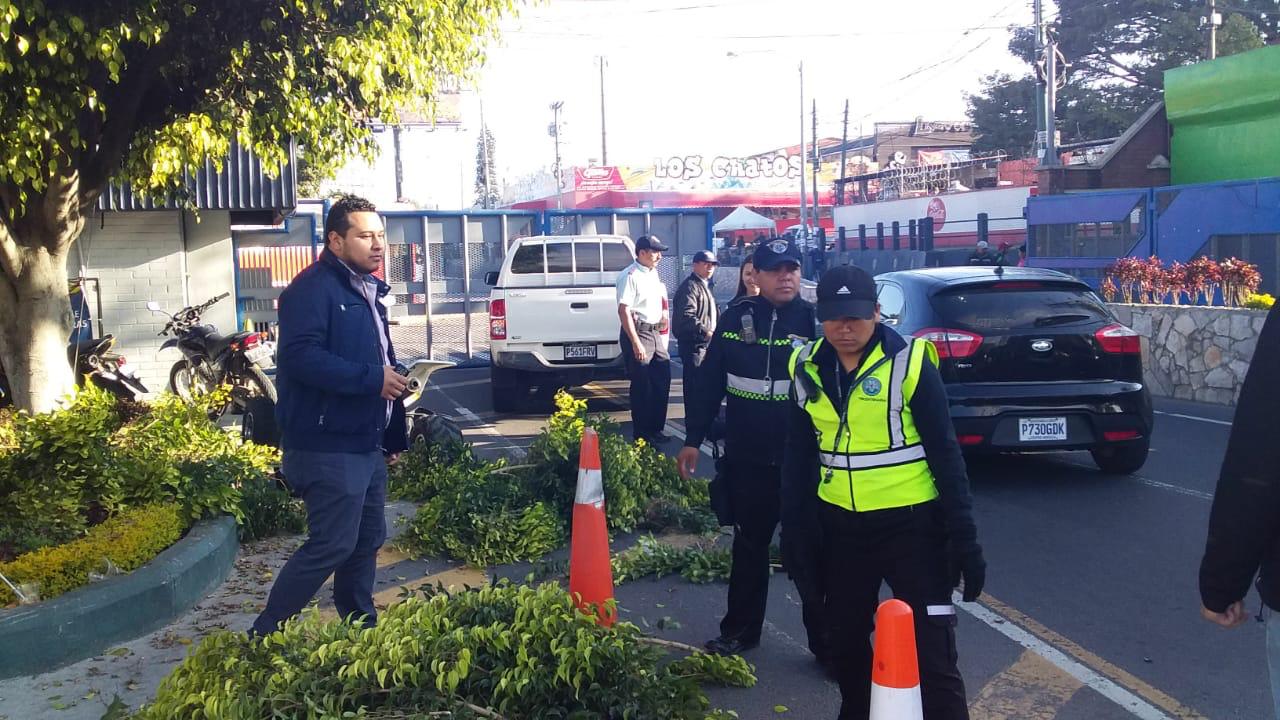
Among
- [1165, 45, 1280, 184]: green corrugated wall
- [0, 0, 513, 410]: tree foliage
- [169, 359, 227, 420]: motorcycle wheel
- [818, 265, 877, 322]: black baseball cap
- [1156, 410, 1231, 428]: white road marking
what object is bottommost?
[1156, 410, 1231, 428]: white road marking

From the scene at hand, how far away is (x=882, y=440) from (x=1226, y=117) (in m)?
26.7

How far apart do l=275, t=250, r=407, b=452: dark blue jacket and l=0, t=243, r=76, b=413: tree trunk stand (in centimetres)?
356

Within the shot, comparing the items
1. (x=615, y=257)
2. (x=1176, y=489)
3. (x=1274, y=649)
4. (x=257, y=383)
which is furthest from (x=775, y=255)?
(x=615, y=257)

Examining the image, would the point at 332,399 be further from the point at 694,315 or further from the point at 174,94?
the point at 694,315

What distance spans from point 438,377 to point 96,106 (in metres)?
10.0

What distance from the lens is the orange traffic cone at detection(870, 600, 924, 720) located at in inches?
109

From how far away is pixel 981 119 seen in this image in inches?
2031

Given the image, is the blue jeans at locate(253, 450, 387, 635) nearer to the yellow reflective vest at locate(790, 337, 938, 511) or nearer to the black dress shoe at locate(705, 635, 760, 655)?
the black dress shoe at locate(705, 635, 760, 655)

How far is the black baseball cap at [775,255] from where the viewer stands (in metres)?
5.03

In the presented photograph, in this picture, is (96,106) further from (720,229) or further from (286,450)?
(720,229)

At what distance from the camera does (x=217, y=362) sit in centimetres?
1114

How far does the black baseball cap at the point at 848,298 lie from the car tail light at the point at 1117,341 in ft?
16.5

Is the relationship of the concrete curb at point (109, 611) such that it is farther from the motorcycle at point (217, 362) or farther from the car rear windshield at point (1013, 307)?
the car rear windshield at point (1013, 307)

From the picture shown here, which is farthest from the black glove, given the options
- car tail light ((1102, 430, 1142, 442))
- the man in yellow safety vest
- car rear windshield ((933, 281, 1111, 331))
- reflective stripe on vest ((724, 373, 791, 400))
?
car tail light ((1102, 430, 1142, 442))
